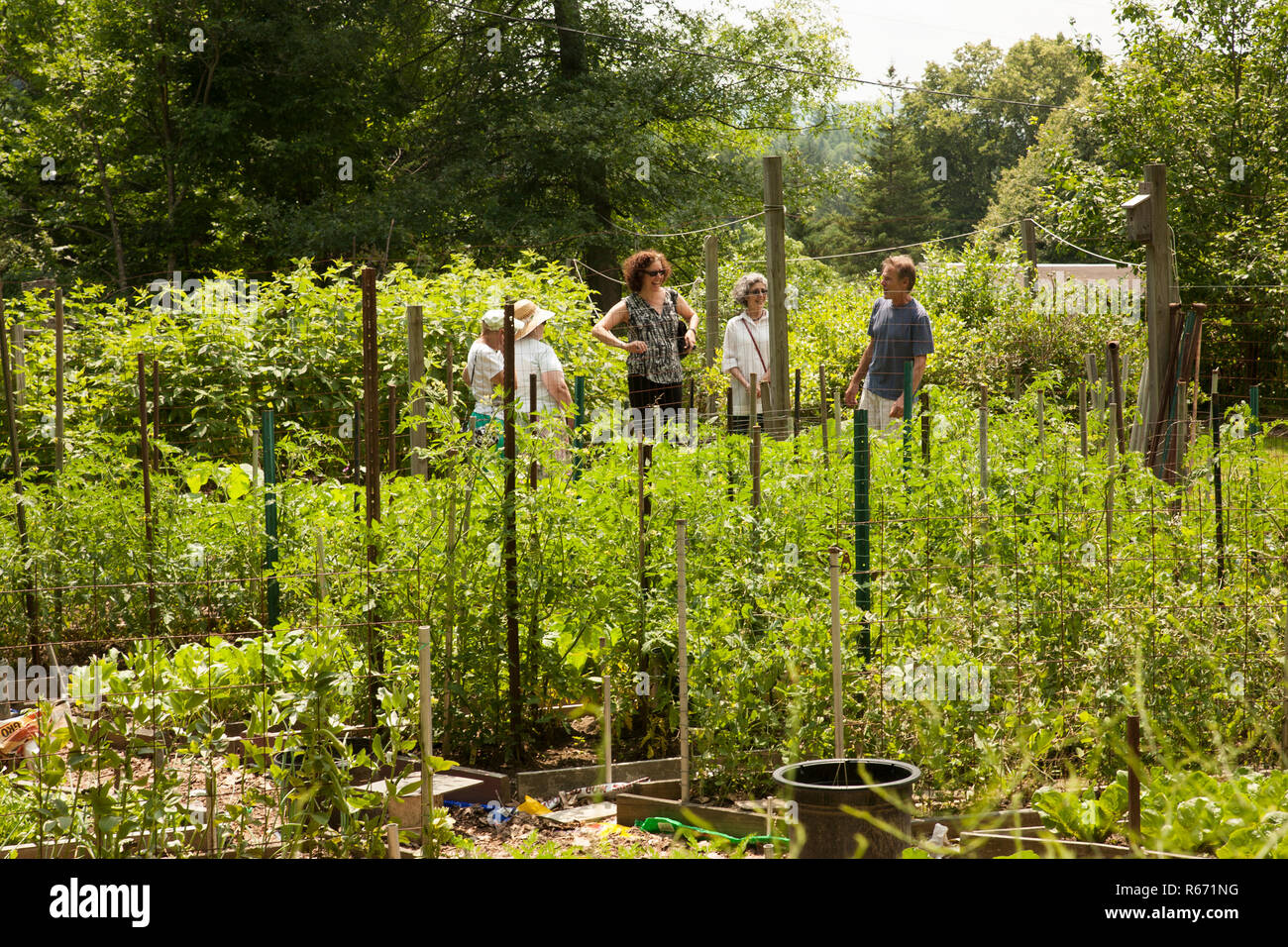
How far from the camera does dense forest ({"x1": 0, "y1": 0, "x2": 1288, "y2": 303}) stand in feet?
60.0

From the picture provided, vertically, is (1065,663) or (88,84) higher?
(88,84)

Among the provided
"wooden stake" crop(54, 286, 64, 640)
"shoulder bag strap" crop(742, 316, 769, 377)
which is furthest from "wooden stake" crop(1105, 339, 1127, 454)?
"wooden stake" crop(54, 286, 64, 640)

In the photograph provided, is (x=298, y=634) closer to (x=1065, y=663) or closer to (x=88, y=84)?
(x=1065, y=663)

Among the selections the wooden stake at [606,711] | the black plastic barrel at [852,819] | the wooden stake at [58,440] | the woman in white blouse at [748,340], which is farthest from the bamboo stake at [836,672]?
the woman in white blouse at [748,340]

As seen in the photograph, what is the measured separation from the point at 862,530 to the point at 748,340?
328 centimetres

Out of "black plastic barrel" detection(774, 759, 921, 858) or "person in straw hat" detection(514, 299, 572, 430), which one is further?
"person in straw hat" detection(514, 299, 572, 430)

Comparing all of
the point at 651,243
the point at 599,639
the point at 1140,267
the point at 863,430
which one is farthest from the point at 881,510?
the point at 651,243

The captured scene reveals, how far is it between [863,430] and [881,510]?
61 cm

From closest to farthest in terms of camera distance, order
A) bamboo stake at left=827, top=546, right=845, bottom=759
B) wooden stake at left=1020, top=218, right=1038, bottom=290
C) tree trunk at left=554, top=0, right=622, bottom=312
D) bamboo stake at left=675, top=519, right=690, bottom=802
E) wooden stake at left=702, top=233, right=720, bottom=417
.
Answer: bamboo stake at left=827, top=546, right=845, bottom=759 → bamboo stake at left=675, top=519, right=690, bottom=802 → wooden stake at left=702, top=233, right=720, bottom=417 → wooden stake at left=1020, top=218, right=1038, bottom=290 → tree trunk at left=554, top=0, right=622, bottom=312

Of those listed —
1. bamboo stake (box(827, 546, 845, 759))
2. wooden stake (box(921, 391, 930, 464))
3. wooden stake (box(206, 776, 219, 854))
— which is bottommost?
wooden stake (box(206, 776, 219, 854))

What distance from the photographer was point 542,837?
339 cm

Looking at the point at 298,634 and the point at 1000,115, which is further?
the point at 1000,115

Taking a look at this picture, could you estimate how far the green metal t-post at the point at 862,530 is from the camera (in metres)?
3.86

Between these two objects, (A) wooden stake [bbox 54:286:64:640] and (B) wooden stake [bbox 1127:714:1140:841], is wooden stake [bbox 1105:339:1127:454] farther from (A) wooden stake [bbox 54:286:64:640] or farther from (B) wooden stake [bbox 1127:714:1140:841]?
(A) wooden stake [bbox 54:286:64:640]
